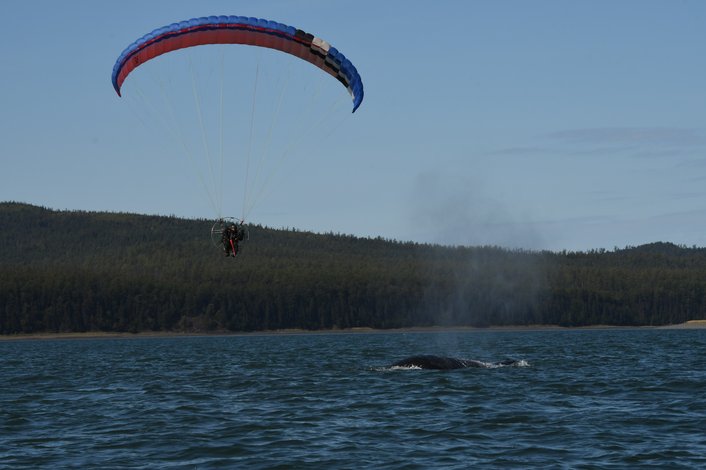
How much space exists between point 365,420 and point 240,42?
18912mm

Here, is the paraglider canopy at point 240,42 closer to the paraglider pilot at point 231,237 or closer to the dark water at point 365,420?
the paraglider pilot at point 231,237

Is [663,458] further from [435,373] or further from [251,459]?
[435,373]

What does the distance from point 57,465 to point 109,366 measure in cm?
4806

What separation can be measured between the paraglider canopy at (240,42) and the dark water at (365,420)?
14.4 meters

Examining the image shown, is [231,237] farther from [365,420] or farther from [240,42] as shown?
[365,420]

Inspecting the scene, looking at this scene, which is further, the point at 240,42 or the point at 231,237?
the point at 240,42

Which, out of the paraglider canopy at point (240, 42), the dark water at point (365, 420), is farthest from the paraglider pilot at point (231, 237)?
the paraglider canopy at point (240, 42)

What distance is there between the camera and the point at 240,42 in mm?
47594

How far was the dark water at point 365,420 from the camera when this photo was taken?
99.1 feet

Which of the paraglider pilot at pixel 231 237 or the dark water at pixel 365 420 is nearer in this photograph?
the dark water at pixel 365 420

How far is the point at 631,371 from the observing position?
197 feet

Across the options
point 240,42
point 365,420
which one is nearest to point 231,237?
point 240,42

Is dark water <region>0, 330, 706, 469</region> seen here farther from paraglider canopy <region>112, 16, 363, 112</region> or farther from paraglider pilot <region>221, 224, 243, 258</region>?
paraglider canopy <region>112, 16, 363, 112</region>

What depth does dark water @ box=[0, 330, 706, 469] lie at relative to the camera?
3020 cm
